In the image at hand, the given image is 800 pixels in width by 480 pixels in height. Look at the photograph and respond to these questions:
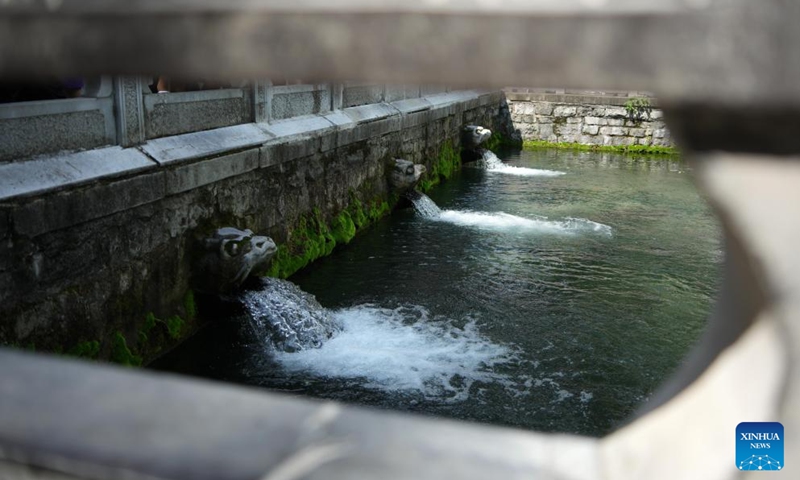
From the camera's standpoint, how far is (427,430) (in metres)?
0.81

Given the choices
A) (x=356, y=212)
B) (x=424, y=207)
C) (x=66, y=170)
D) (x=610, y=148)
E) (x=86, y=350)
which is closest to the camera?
(x=66, y=170)

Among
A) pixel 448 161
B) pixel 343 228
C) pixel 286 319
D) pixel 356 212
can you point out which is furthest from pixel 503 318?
pixel 448 161

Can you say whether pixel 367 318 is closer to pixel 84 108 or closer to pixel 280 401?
pixel 84 108

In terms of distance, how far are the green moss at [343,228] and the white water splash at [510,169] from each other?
5.26 metres

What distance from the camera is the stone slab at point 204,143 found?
4508mm

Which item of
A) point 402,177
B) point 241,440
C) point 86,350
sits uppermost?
point 241,440

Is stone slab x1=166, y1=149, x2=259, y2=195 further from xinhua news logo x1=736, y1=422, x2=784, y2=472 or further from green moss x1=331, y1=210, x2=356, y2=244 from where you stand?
xinhua news logo x1=736, y1=422, x2=784, y2=472

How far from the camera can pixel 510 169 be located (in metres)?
12.7

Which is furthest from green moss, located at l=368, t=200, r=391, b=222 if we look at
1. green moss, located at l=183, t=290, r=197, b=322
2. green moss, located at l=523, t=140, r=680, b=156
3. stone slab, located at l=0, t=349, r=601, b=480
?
green moss, located at l=523, t=140, r=680, b=156

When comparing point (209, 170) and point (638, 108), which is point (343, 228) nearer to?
point (209, 170)

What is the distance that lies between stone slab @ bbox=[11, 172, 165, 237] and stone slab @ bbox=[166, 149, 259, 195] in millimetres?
141

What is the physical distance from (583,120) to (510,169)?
385cm

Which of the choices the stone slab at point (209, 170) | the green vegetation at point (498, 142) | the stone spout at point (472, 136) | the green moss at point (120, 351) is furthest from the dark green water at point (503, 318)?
the green vegetation at point (498, 142)

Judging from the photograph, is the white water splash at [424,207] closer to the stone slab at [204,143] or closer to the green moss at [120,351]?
the stone slab at [204,143]
